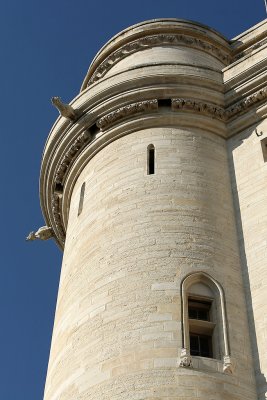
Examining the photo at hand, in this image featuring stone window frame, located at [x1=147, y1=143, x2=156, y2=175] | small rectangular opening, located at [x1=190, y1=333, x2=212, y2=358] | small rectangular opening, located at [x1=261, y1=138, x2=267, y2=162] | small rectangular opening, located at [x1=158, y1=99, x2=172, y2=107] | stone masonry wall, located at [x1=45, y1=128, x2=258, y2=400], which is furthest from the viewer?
small rectangular opening, located at [x1=158, y1=99, x2=172, y2=107]

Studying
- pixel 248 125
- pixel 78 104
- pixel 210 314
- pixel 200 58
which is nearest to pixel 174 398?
pixel 210 314

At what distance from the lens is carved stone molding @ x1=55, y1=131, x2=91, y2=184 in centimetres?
1694

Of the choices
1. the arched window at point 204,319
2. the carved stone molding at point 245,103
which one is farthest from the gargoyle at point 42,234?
the arched window at point 204,319

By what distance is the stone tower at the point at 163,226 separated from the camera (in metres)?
11.2

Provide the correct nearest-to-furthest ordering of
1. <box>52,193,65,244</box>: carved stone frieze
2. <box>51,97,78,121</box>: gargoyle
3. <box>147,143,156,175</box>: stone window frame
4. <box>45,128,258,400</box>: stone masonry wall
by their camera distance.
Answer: <box>45,128,258,400</box>: stone masonry wall
<box>147,143,156,175</box>: stone window frame
<box>51,97,78,121</box>: gargoyle
<box>52,193,65,244</box>: carved stone frieze

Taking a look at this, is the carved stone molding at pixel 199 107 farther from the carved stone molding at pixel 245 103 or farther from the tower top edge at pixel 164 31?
the tower top edge at pixel 164 31

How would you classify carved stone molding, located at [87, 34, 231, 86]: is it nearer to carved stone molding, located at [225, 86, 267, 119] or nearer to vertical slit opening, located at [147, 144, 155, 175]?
carved stone molding, located at [225, 86, 267, 119]

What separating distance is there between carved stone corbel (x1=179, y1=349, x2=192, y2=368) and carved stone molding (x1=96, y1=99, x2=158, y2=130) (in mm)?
6688

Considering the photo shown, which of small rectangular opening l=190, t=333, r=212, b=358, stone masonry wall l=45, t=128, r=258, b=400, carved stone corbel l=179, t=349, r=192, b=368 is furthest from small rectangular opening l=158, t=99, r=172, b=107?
carved stone corbel l=179, t=349, r=192, b=368

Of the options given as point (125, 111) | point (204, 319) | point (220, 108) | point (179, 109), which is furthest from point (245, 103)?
point (204, 319)

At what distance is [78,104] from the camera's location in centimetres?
1759

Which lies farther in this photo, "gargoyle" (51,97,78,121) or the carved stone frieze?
the carved stone frieze

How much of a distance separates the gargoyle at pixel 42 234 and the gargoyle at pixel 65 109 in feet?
11.9

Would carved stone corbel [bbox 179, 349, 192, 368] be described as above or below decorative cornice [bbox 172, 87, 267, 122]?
below
